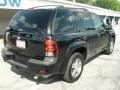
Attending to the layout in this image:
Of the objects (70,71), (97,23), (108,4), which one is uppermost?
(108,4)

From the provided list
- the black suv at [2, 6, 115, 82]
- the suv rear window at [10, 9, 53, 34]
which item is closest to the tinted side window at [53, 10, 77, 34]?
the black suv at [2, 6, 115, 82]

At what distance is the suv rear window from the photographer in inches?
168

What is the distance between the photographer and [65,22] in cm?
458

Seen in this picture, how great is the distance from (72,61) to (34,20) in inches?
53.2

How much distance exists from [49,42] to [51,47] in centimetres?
12

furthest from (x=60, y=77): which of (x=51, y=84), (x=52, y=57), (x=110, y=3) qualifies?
(x=110, y=3)

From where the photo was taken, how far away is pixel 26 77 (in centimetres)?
521

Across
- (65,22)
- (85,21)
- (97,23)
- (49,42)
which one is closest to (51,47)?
(49,42)

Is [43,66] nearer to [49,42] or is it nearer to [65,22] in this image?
[49,42]

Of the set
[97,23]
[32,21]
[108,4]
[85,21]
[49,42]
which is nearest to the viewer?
[49,42]

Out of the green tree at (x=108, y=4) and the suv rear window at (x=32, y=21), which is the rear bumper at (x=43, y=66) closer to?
the suv rear window at (x=32, y=21)

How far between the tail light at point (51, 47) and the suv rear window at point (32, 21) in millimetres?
267

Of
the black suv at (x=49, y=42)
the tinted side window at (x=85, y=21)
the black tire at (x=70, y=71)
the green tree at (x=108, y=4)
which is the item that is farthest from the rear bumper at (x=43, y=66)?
the green tree at (x=108, y=4)

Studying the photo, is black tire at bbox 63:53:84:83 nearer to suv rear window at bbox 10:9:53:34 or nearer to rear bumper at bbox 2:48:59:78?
rear bumper at bbox 2:48:59:78
